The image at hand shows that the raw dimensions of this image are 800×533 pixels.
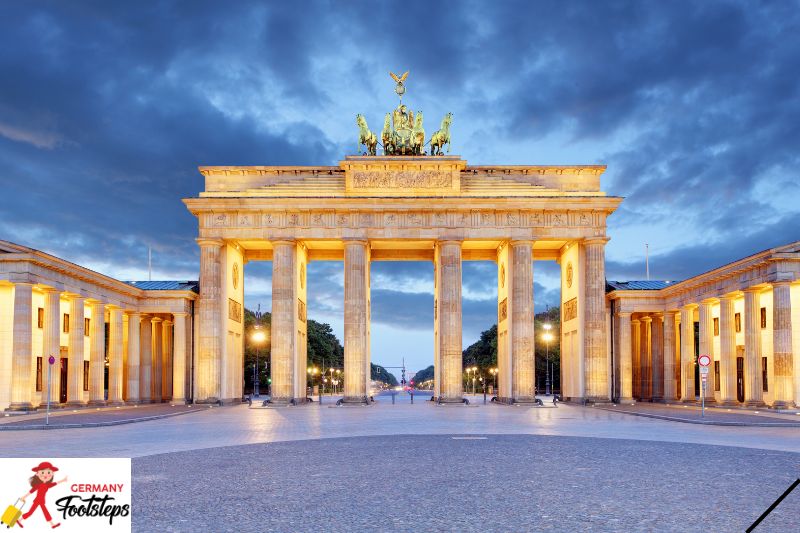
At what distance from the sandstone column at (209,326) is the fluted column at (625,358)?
1221 inches

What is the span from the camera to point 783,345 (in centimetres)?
4562

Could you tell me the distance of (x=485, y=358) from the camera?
14812cm

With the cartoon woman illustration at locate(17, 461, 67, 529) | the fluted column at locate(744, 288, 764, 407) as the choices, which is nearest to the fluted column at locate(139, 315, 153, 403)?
the fluted column at locate(744, 288, 764, 407)

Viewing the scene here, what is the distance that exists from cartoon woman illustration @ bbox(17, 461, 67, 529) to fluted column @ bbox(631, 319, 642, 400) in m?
67.6

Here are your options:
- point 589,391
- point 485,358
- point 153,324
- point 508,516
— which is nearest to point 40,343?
point 153,324

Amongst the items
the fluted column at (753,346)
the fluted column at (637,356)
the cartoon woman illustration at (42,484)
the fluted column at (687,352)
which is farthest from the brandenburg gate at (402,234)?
the cartoon woman illustration at (42,484)

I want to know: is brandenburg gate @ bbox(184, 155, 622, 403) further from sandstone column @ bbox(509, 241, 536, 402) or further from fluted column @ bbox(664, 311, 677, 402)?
fluted column @ bbox(664, 311, 677, 402)

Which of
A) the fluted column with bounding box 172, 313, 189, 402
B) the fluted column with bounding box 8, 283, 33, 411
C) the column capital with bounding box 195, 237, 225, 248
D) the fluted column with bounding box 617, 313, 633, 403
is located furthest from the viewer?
the fluted column with bounding box 172, 313, 189, 402

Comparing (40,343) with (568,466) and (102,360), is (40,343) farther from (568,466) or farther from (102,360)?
(568,466)

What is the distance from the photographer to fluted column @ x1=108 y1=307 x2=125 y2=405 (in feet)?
198

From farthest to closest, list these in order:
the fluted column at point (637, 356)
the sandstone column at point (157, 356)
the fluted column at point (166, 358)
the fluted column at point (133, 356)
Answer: the fluted column at point (637, 356)
the fluted column at point (166, 358)
the sandstone column at point (157, 356)
the fluted column at point (133, 356)

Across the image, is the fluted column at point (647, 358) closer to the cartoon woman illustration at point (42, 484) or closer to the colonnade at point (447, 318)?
the colonnade at point (447, 318)

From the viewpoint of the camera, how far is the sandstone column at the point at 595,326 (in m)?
61.0

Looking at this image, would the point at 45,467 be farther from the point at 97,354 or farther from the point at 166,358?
the point at 166,358
